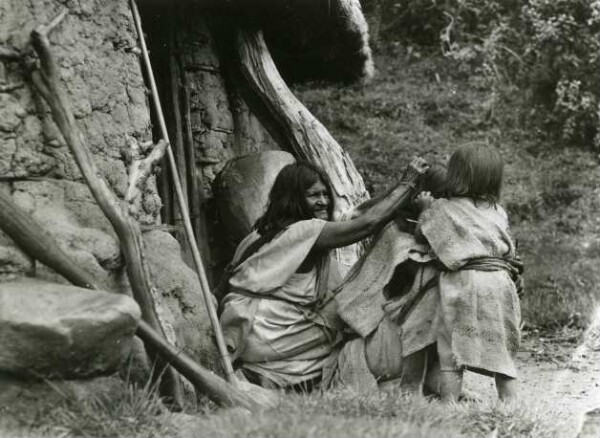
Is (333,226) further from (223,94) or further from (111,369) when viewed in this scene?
(223,94)

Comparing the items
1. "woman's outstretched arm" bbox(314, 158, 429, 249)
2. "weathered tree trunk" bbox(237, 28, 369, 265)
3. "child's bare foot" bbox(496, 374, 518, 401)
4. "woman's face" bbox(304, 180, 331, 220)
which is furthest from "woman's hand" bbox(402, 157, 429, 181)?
"weathered tree trunk" bbox(237, 28, 369, 265)

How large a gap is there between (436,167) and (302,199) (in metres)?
0.78

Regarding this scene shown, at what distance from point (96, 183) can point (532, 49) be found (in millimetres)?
9975

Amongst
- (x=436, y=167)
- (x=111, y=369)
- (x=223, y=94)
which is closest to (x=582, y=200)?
(x=223, y=94)

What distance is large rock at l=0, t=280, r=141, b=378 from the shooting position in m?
3.63

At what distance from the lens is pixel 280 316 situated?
5.20 metres

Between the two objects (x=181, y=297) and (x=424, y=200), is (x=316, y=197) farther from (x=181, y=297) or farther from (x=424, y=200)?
(x=181, y=297)

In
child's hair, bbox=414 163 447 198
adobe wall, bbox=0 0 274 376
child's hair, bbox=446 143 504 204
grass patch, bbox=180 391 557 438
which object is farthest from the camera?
child's hair, bbox=414 163 447 198

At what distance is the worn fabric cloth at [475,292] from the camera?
460 centimetres

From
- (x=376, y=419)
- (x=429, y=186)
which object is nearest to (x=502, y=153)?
(x=429, y=186)

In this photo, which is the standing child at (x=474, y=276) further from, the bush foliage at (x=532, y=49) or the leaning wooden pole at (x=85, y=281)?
the bush foliage at (x=532, y=49)

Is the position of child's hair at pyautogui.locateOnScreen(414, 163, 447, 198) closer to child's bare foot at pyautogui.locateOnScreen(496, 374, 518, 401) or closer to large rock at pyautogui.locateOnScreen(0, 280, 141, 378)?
child's bare foot at pyautogui.locateOnScreen(496, 374, 518, 401)

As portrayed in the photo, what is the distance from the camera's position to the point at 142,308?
14.0 ft

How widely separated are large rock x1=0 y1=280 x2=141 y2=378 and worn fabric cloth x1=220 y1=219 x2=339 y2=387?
53.2 inches
